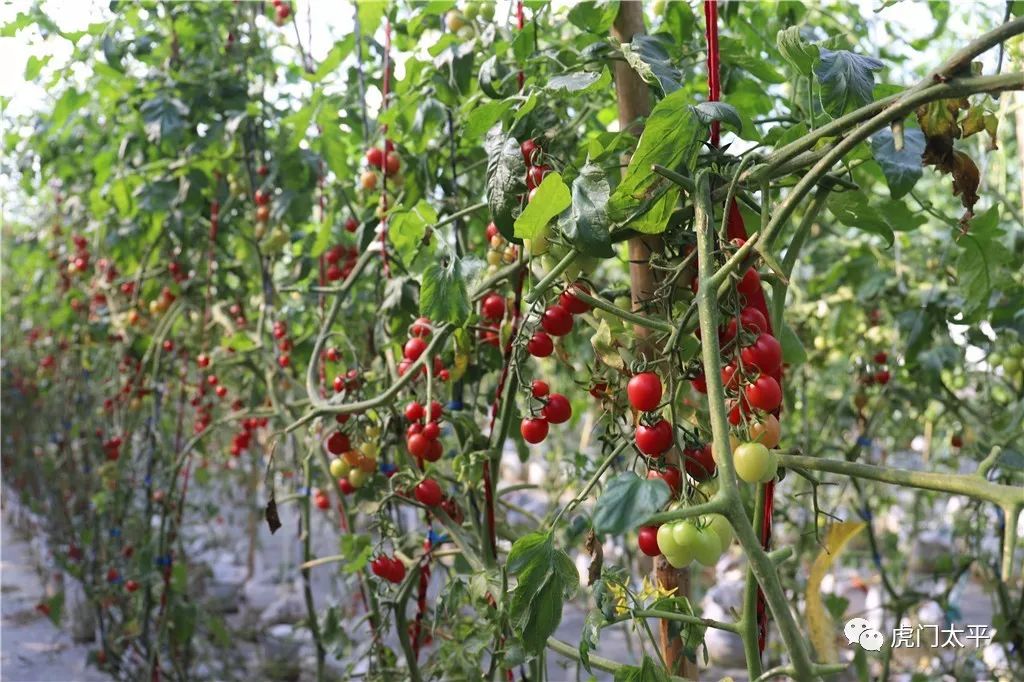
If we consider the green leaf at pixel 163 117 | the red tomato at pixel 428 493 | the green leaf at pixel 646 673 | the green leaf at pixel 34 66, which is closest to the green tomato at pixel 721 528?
the green leaf at pixel 646 673

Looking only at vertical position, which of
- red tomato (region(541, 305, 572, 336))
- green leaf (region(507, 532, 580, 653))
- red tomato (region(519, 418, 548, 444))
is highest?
red tomato (region(541, 305, 572, 336))

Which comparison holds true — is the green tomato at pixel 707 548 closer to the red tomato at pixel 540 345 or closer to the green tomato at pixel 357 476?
the red tomato at pixel 540 345

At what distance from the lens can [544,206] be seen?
1.89 ft

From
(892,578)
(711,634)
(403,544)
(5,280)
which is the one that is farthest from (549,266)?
(5,280)

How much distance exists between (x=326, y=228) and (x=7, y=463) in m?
3.79

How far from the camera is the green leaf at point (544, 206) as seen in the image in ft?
1.84

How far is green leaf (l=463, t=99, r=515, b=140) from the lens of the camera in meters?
0.76

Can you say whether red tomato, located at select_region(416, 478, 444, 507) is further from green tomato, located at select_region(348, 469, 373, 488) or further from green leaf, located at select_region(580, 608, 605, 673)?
green leaf, located at select_region(580, 608, 605, 673)

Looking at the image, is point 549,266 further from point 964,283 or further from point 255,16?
point 255,16

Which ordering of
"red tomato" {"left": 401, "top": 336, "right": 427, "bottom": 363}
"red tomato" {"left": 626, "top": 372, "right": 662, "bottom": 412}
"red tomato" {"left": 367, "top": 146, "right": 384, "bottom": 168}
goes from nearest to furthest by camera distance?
"red tomato" {"left": 626, "top": 372, "right": 662, "bottom": 412} < "red tomato" {"left": 401, "top": 336, "right": 427, "bottom": 363} < "red tomato" {"left": 367, "top": 146, "right": 384, "bottom": 168}

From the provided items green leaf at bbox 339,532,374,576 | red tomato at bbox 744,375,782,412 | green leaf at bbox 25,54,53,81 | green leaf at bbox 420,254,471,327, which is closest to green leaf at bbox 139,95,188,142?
green leaf at bbox 25,54,53,81

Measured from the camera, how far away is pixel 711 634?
3018mm

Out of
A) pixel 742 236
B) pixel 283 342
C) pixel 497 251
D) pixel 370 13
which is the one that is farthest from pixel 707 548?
pixel 283 342

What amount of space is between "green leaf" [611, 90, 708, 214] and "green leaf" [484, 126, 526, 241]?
12 centimetres
